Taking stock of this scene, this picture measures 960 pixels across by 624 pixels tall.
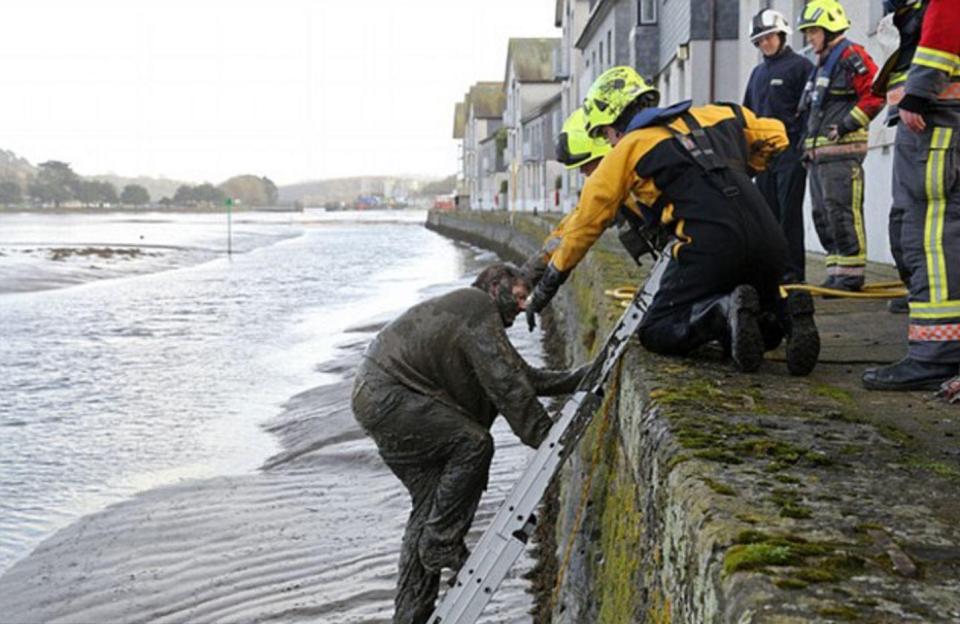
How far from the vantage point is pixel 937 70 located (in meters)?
4.84

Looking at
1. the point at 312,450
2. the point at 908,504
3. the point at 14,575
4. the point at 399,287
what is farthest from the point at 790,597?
the point at 399,287

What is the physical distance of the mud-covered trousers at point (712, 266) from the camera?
5.45 meters

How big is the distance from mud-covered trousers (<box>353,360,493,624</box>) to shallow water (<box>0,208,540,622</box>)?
1.10 m

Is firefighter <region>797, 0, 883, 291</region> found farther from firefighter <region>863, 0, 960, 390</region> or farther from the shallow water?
the shallow water

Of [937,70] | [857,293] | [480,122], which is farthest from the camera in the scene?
Answer: [480,122]

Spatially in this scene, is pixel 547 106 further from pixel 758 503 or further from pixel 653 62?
pixel 758 503

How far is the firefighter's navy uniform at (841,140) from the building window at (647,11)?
23.9 meters

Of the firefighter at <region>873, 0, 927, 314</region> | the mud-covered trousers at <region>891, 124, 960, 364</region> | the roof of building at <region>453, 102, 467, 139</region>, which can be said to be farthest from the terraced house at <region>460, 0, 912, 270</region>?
the roof of building at <region>453, 102, 467, 139</region>

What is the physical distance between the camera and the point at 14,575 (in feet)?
25.5

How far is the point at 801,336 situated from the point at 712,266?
0.57 m

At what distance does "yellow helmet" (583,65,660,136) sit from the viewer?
19.0ft

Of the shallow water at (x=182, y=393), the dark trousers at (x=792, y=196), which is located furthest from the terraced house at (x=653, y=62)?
Answer: the shallow water at (x=182, y=393)

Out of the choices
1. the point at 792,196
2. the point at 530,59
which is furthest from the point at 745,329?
the point at 530,59

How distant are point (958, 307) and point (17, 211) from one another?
568 ft
